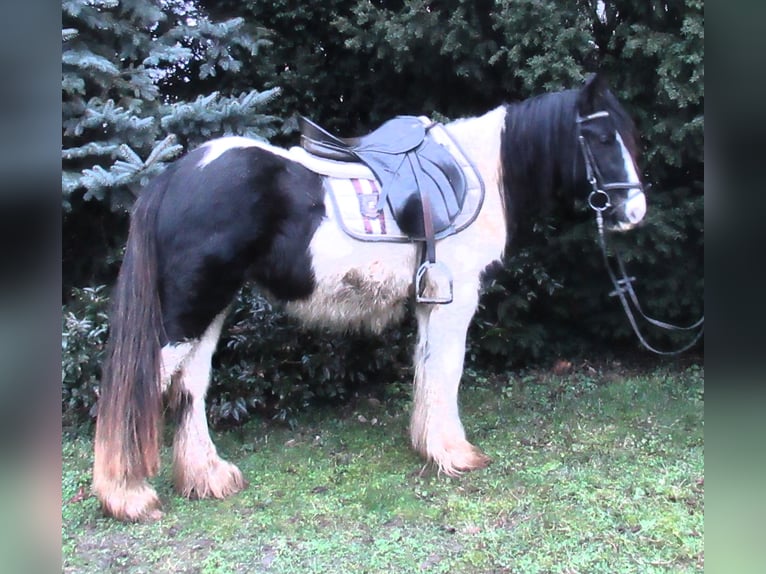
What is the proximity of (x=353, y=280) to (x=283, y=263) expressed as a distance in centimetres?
38

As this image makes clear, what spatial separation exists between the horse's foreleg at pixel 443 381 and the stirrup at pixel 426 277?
6 cm

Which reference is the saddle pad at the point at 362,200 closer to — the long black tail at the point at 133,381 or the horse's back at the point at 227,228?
the horse's back at the point at 227,228

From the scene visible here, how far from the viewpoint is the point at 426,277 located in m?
3.16

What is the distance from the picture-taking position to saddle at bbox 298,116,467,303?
10.1ft

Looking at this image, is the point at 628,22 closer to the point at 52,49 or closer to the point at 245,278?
the point at 245,278

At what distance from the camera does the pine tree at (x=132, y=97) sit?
3.75 metres

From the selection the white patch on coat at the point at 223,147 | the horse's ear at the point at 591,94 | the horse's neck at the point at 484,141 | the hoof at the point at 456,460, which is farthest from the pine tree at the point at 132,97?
the hoof at the point at 456,460

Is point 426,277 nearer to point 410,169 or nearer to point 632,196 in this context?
point 410,169

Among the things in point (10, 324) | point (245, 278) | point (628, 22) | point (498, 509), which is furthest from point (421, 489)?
point (628, 22)

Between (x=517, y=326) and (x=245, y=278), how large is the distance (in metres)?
3.01

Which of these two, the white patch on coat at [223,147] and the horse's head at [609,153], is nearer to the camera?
the white patch on coat at [223,147]

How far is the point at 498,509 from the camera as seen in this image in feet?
9.32

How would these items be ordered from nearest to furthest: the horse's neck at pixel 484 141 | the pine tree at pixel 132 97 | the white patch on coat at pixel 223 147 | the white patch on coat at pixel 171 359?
the white patch on coat at pixel 171 359 < the white patch on coat at pixel 223 147 < the horse's neck at pixel 484 141 < the pine tree at pixel 132 97

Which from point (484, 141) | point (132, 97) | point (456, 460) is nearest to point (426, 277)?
point (484, 141)
